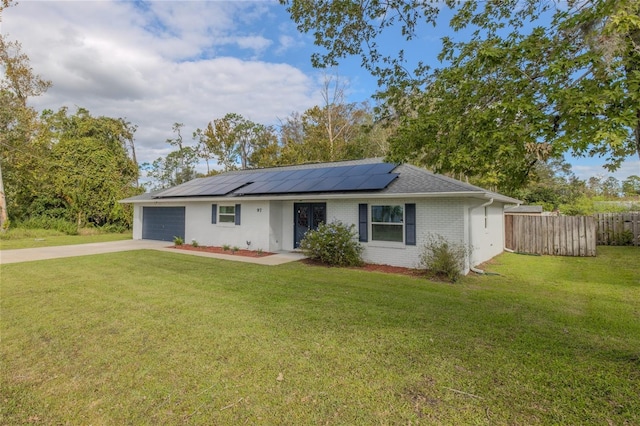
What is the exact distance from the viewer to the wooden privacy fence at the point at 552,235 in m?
11.8

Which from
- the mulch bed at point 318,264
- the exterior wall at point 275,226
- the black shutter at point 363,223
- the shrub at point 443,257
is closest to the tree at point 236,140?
the mulch bed at point 318,264

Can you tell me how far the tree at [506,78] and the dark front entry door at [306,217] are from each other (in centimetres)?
660

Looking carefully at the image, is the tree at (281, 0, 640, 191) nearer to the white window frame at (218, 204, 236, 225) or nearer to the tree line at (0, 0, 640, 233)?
the tree line at (0, 0, 640, 233)

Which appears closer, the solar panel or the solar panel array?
the solar panel

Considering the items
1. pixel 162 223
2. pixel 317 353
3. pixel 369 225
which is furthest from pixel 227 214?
pixel 317 353

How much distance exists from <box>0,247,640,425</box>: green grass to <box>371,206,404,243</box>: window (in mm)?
2943

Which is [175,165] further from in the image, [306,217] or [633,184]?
[633,184]

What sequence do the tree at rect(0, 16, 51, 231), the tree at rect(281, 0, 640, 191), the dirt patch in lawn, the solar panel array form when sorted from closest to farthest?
1. the tree at rect(281, 0, 640, 191)
2. the solar panel array
3. the dirt patch in lawn
4. the tree at rect(0, 16, 51, 231)

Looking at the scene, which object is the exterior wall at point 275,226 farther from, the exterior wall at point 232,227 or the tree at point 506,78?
the tree at point 506,78

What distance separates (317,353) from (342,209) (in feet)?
25.5

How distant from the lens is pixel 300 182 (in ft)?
42.9

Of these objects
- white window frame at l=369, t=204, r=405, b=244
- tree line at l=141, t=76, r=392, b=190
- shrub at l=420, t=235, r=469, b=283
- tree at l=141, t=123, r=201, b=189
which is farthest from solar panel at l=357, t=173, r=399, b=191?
tree at l=141, t=123, r=201, b=189

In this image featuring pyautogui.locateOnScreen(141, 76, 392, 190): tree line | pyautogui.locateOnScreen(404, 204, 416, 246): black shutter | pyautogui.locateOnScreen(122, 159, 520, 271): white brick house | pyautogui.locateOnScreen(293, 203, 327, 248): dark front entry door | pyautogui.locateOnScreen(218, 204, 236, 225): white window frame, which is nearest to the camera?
pyautogui.locateOnScreen(122, 159, 520, 271): white brick house

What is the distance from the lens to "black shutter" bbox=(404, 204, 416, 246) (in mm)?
9719
